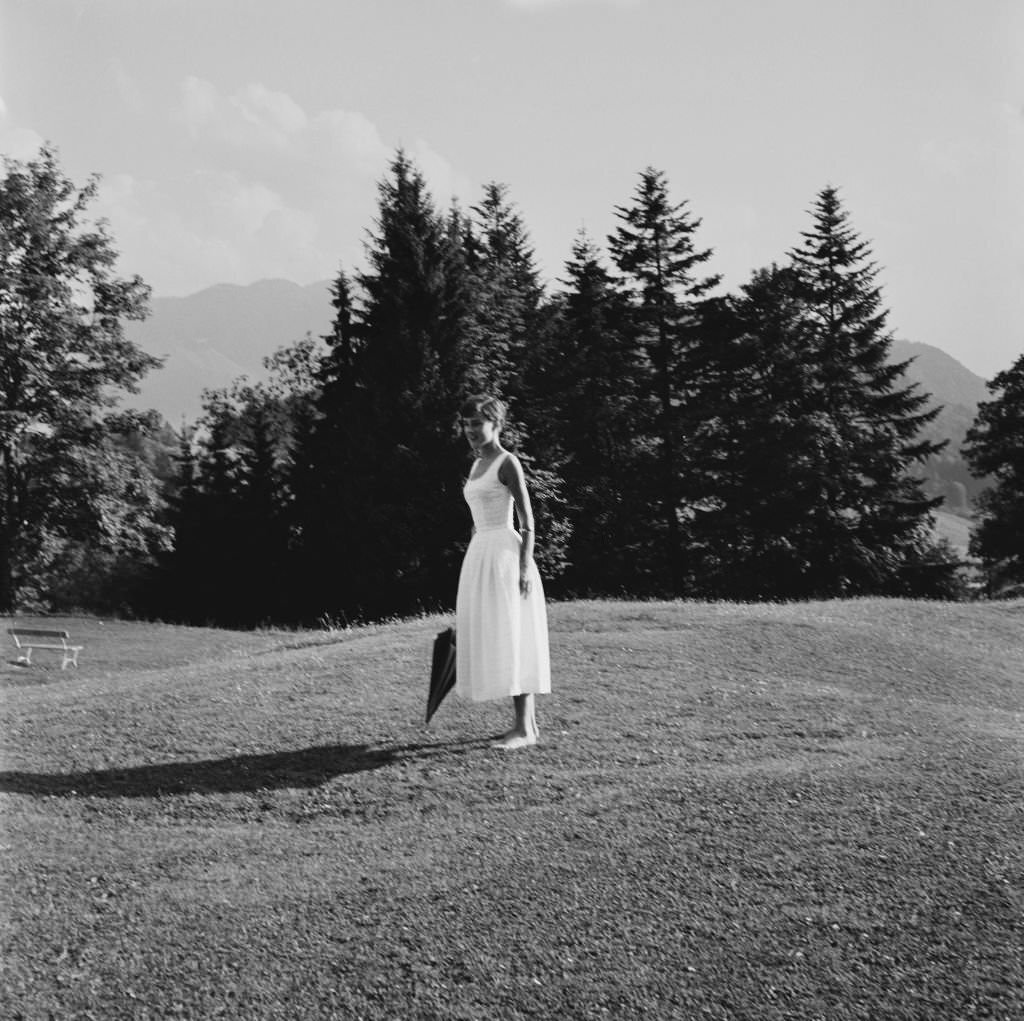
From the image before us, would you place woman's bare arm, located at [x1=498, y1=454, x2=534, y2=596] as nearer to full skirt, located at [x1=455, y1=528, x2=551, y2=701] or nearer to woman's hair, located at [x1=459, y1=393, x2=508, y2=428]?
full skirt, located at [x1=455, y1=528, x2=551, y2=701]

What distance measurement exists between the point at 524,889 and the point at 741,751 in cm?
454

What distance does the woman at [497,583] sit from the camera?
10.7 m

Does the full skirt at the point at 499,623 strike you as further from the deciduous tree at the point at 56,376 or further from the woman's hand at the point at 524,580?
the deciduous tree at the point at 56,376

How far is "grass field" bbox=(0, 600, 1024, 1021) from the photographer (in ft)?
21.4

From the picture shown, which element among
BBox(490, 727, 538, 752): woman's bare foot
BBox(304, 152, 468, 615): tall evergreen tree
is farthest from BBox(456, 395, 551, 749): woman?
BBox(304, 152, 468, 615): tall evergreen tree

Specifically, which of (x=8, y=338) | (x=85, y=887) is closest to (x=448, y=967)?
(x=85, y=887)

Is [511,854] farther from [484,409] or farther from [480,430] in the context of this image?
[484,409]

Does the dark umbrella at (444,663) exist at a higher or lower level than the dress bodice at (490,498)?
lower

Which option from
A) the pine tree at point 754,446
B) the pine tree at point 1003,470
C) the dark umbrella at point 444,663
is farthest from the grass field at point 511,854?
the pine tree at point 1003,470

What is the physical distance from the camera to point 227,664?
1848 centimetres

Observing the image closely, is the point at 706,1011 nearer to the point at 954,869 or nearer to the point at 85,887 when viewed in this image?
the point at 954,869

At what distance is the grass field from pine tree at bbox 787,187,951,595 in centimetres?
3515

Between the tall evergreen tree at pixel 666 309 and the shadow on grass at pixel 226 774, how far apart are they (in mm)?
40993

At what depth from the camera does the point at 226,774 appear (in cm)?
1089
